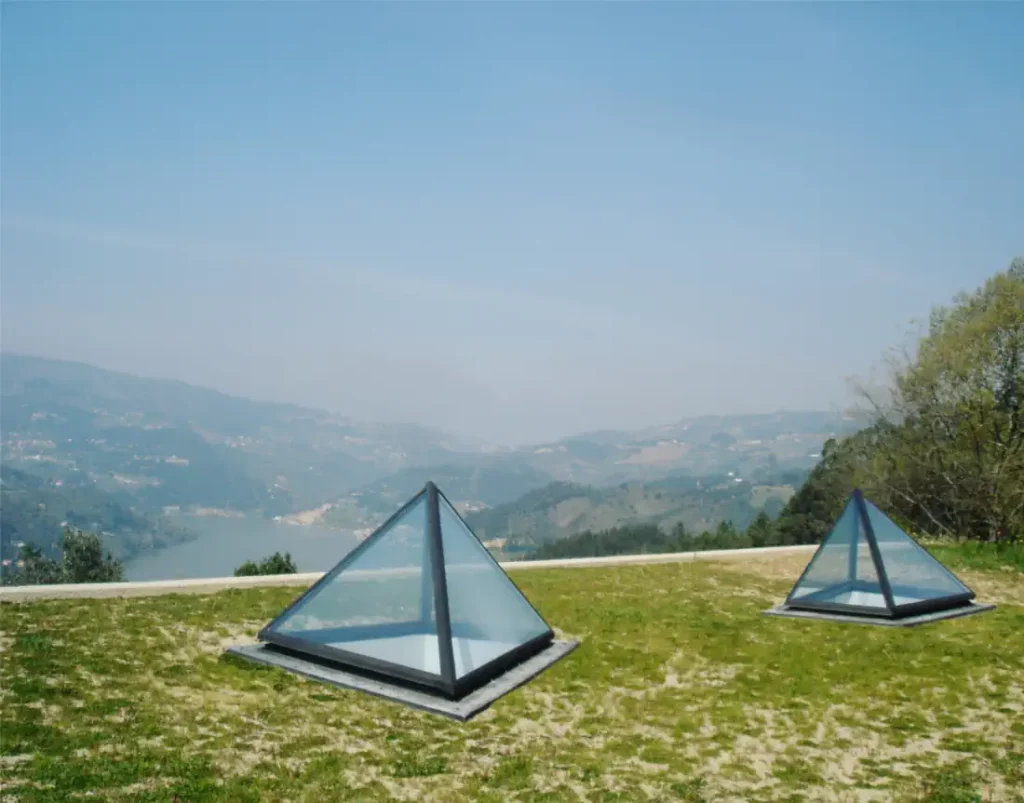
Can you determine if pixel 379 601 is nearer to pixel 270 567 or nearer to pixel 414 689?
pixel 414 689

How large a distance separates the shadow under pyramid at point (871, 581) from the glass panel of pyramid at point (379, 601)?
6436 millimetres

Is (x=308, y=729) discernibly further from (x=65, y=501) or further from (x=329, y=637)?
(x=65, y=501)

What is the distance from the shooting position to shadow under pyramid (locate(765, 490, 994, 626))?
12542 mm

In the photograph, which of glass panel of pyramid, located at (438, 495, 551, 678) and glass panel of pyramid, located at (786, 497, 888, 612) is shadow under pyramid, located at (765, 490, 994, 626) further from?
glass panel of pyramid, located at (438, 495, 551, 678)

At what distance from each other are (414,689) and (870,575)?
25.8 ft

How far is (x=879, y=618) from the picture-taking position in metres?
12.3

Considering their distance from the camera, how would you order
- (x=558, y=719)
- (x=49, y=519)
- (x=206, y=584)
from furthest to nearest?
(x=49, y=519) → (x=206, y=584) → (x=558, y=719)

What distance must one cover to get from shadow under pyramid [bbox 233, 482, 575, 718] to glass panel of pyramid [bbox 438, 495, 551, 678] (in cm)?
1

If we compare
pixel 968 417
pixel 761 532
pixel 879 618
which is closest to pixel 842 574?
pixel 879 618

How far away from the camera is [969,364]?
25.1 metres

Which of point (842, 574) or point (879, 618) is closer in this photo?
point (879, 618)

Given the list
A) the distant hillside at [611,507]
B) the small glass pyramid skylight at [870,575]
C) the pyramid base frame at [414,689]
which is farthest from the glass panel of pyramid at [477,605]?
the distant hillside at [611,507]

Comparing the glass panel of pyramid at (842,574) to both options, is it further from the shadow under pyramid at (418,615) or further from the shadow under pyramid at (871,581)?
the shadow under pyramid at (418,615)

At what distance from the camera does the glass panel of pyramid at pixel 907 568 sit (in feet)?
41.7
